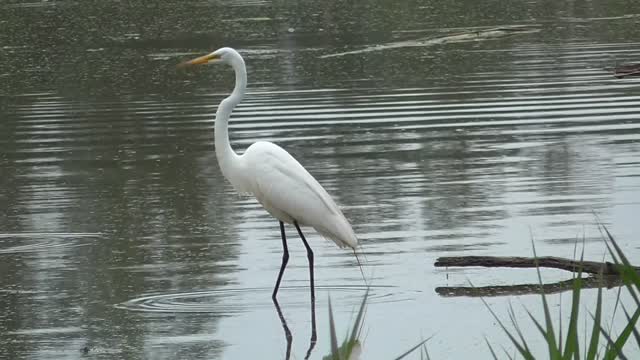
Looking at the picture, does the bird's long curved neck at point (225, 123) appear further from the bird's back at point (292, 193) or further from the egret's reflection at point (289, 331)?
the egret's reflection at point (289, 331)

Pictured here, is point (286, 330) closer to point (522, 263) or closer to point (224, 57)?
point (522, 263)

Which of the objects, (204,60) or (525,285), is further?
(204,60)

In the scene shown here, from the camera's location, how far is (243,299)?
8.79 meters

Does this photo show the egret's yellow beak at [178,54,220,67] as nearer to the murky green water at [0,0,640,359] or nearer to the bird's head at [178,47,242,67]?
the bird's head at [178,47,242,67]

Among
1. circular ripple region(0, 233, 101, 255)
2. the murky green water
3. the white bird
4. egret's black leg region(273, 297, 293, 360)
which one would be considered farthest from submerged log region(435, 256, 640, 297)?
circular ripple region(0, 233, 101, 255)

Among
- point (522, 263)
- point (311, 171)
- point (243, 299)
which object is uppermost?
point (522, 263)

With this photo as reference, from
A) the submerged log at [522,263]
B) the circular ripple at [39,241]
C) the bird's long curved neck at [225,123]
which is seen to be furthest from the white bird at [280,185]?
the circular ripple at [39,241]

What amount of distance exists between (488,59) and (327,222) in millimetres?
14235

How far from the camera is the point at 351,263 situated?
9570mm

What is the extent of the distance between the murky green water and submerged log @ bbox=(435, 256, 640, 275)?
15 centimetres

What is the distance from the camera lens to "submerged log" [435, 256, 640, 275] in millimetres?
8305

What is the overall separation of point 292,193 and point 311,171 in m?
4.84

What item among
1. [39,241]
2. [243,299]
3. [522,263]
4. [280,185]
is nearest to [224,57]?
[280,185]

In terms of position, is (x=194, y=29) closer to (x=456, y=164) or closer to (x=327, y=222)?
(x=456, y=164)
